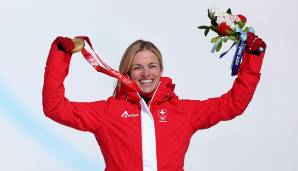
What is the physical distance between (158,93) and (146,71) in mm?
105

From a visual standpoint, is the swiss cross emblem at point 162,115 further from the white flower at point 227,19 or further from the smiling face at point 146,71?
the white flower at point 227,19

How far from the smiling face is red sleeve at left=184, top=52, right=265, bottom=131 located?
0.16 metres

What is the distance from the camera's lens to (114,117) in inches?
113

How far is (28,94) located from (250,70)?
1.97 m

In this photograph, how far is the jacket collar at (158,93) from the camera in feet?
9.60

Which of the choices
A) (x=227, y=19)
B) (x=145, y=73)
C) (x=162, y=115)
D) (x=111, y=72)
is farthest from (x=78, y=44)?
(x=227, y=19)

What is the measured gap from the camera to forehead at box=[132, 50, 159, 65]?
300 centimetres

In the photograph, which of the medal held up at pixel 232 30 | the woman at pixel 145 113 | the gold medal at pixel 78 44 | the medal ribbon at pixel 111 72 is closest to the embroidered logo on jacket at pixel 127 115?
the woman at pixel 145 113

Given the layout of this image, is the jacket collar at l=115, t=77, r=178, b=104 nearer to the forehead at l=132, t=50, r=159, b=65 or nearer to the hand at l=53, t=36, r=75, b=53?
the forehead at l=132, t=50, r=159, b=65

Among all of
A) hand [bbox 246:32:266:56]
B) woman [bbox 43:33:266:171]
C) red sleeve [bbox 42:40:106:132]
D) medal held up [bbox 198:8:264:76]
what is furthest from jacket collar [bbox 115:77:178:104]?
hand [bbox 246:32:266:56]

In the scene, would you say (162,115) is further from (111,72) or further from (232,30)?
(232,30)

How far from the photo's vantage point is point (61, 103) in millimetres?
2768

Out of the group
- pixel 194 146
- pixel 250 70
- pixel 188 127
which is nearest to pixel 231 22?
pixel 250 70

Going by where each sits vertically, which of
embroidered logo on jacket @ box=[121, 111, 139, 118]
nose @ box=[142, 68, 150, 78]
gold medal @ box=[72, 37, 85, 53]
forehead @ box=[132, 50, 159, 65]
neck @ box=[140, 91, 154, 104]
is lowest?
embroidered logo on jacket @ box=[121, 111, 139, 118]
